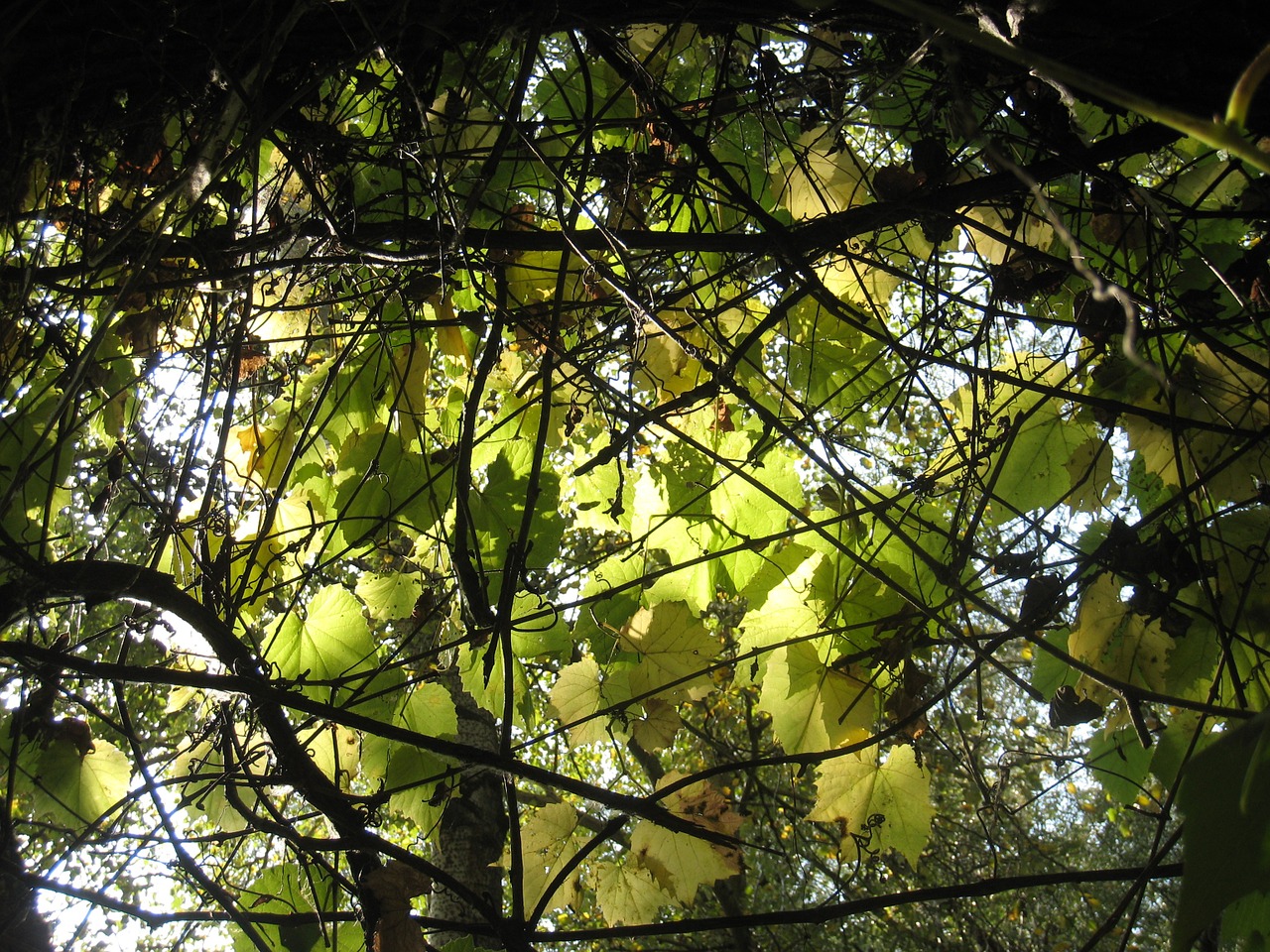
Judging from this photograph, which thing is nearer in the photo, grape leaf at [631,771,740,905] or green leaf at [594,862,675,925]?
grape leaf at [631,771,740,905]

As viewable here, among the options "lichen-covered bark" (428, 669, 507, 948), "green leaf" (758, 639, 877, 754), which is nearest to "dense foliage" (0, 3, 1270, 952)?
"green leaf" (758, 639, 877, 754)

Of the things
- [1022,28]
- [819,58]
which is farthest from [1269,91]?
[819,58]

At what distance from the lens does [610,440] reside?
1422 mm

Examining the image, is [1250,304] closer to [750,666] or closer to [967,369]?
[967,369]

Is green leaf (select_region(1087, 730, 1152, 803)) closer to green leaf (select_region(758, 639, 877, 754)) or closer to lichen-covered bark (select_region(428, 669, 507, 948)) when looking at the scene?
green leaf (select_region(758, 639, 877, 754))

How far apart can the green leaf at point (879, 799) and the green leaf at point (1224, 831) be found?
3.39 feet

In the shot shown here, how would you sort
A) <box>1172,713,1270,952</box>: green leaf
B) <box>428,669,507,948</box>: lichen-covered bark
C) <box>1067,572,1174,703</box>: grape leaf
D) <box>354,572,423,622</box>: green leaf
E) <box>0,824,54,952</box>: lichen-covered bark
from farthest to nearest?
<box>428,669,507,948</box>: lichen-covered bark
<box>354,572,423,622</box>: green leaf
<box>1067,572,1174,703</box>: grape leaf
<box>0,824,54,952</box>: lichen-covered bark
<box>1172,713,1270,952</box>: green leaf

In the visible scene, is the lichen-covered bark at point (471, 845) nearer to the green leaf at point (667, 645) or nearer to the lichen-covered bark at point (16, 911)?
the green leaf at point (667, 645)

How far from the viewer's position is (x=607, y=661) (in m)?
1.56

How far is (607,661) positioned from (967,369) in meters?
0.86

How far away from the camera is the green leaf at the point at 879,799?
1355 mm

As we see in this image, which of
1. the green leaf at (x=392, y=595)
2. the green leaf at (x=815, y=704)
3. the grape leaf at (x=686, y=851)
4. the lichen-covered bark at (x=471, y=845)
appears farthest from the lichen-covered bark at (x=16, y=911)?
the lichen-covered bark at (x=471, y=845)

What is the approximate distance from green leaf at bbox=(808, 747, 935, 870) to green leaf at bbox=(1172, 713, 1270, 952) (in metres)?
1.03

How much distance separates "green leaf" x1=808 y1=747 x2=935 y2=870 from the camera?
1.36m
